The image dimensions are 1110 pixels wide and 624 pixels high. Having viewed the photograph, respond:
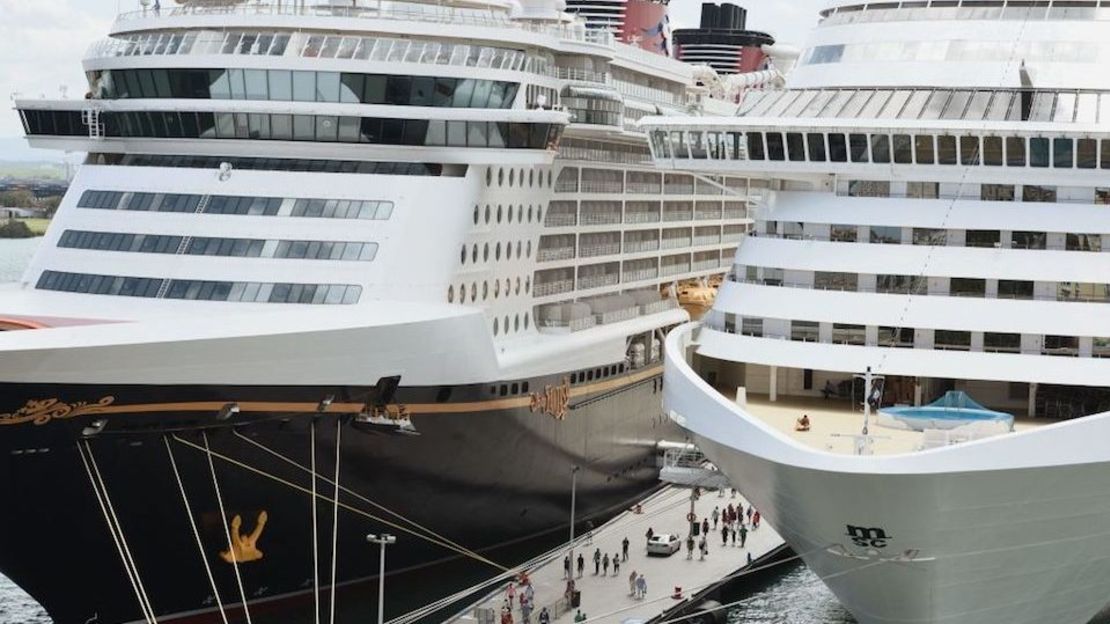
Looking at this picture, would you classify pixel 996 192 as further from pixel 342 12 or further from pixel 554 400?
pixel 342 12

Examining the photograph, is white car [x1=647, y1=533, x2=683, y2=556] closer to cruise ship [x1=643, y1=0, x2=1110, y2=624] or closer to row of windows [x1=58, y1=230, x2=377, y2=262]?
row of windows [x1=58, y1=230, x2=377, y2=262]

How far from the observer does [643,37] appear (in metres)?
42.5

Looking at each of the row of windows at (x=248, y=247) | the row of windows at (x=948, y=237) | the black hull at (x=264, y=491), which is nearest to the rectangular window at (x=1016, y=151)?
the row of windows at (x=948, y=237)

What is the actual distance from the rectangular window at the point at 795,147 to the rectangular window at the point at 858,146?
63 cm

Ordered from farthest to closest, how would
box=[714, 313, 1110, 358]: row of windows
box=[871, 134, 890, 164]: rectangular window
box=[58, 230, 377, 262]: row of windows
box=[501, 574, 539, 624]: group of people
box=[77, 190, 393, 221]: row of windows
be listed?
box=[501, 574, 539, 624]: group of people → box=[77, 190, 393, 221]: row of windows → box=[58, 230, 377, 262]: row of windows → box=[871, 134, 890, 164]: rectangular window → box=[714, 313, 1110, 358]: row of windows

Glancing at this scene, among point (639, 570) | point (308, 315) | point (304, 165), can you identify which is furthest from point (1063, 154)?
point (639, 570)

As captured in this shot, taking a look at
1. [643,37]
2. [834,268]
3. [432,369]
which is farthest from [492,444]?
[643,37]

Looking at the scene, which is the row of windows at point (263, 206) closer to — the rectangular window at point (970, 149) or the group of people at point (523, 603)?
the group of people at point (523, 603)

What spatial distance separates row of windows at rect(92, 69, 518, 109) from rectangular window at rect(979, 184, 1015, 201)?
9.10 meters

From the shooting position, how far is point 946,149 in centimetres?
2311

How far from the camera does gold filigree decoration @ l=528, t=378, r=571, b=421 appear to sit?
30.6 m

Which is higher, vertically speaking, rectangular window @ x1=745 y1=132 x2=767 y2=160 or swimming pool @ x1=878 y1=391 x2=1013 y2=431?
rectangular window @ x1=745 y1=132 x2=767 y2=160

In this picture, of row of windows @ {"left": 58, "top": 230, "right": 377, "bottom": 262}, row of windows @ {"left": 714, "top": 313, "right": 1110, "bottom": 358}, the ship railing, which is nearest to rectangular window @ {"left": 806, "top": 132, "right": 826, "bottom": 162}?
row of windows @ {"left": 714, "top": 313, "right": 1110, "bottom": 358}

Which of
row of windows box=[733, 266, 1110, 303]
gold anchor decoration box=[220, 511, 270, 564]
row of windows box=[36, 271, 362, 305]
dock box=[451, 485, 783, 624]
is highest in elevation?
row of windows box=[733, 266, 1110, 303]
